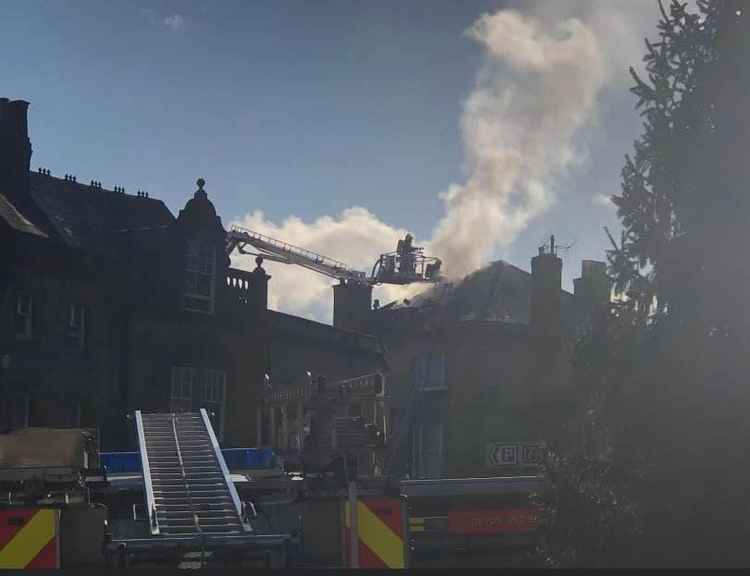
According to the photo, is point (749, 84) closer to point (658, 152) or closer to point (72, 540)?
point (658, 152)

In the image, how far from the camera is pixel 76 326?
3191cm

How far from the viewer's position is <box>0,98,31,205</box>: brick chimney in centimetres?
3183

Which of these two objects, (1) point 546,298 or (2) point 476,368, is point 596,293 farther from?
(2) point 476,368

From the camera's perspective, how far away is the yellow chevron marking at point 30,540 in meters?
8.05

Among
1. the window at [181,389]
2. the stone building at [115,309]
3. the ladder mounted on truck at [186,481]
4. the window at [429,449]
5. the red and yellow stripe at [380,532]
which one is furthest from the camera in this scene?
the window at [429,449]

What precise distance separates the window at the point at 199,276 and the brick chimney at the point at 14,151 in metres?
5.37

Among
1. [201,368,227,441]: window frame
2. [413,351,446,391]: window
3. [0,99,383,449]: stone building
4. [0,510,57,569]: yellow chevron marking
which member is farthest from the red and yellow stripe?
[413,351,446,391]: window

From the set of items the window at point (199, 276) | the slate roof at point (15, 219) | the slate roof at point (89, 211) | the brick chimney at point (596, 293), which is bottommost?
the brick chimney at point (596, 293)

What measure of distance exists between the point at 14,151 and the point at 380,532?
26.1 m

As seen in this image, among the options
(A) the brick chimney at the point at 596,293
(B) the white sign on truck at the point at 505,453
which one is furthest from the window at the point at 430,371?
(A) the brick chimney at the point at 596,293

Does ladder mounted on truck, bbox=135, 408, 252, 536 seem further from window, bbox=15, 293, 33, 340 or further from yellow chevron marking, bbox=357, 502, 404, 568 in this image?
window, bbox=15, 293, 33, 340

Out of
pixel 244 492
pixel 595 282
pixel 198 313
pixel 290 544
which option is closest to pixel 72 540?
pixel 290 544

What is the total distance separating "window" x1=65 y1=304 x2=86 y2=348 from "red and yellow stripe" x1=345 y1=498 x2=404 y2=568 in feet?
78.6

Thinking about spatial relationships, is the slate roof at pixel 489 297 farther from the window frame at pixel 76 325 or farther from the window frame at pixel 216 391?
the window frame at pixel 76 325
